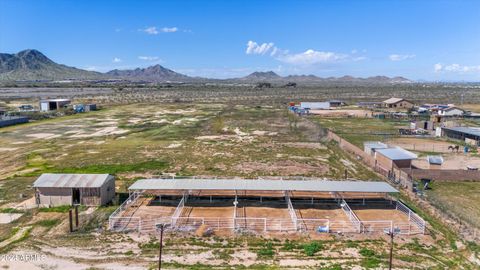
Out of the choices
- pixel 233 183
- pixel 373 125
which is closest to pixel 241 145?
pixel 233 183

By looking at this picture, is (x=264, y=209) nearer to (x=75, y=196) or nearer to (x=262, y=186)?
(x=262, y=186)

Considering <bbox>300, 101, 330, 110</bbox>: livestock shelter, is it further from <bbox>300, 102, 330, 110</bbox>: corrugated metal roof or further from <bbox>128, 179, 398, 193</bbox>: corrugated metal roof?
<bbox>128, 179, 398, 193</bbox>: corrugated metal roof

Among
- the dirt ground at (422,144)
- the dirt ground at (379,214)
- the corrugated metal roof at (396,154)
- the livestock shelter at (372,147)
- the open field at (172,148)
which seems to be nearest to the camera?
the dirt ground at (379,214)

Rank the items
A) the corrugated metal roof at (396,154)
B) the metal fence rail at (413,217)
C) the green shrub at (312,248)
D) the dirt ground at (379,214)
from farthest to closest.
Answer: the corrugated metal roof at (396,154)
the dirt ground at (379,214)
the metal fence rail at (413,217)
the green shrub at (312,248)

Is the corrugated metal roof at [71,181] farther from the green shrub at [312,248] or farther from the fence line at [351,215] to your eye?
the fence line at [351,215]

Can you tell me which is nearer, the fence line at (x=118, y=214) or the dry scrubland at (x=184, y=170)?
the dry scrubland at (x=184, y=170)

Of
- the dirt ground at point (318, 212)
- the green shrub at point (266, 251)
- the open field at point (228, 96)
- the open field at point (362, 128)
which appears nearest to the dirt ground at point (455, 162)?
the open field at point (362, 128)

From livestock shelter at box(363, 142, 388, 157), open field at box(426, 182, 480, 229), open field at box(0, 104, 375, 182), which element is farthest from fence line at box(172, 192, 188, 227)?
livestock shelter at box(363, 142, 388, 157)
